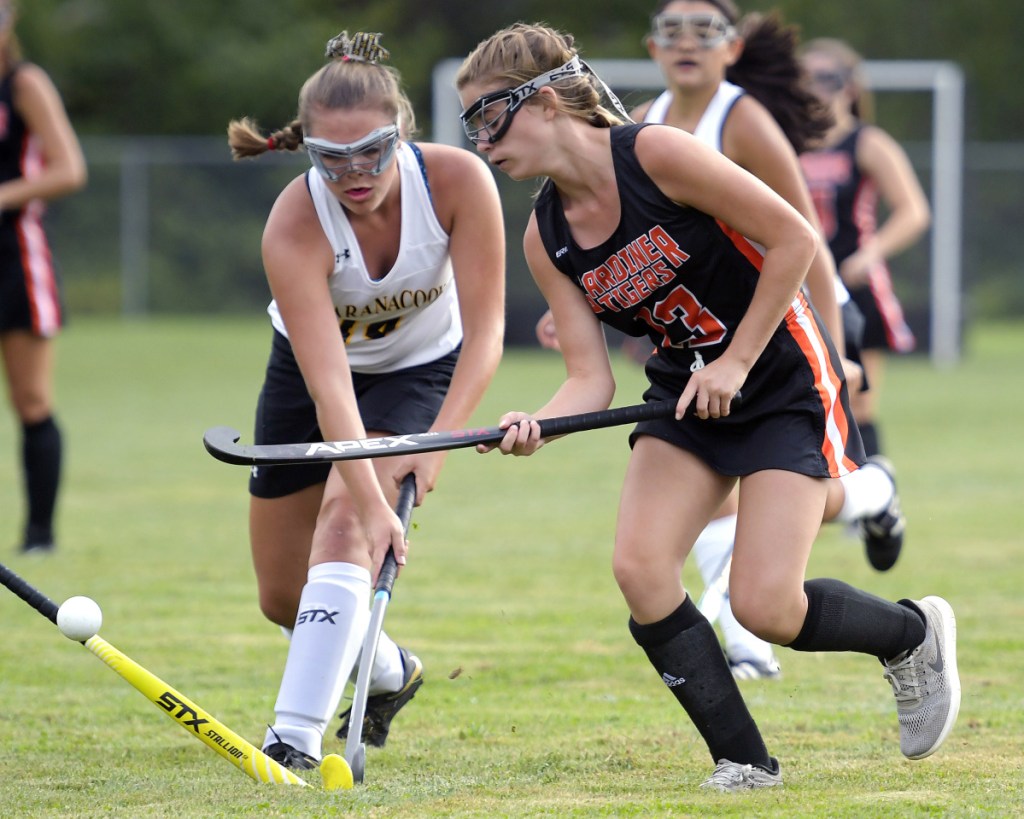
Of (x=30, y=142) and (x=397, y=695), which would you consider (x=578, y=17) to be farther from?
(x=397, y=695)

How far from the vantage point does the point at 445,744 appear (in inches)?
144

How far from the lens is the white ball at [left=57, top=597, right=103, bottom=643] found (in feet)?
10.1

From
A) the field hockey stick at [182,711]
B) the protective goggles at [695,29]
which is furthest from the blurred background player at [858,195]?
the field hockey stick at [182,711]

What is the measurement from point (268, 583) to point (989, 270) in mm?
19203

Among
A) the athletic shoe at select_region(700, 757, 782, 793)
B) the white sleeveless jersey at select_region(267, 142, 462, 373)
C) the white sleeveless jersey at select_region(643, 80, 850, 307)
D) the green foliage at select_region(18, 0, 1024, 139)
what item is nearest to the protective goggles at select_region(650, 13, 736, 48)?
the white sleeveless jersey at select_region(643, 80, 850, 307)

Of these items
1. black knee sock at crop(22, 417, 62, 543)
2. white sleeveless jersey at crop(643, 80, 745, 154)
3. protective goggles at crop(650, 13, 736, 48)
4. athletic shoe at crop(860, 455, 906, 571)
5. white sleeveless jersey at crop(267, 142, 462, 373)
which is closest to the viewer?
white sleeveless jersey at crop(267, 142, 462, 373)

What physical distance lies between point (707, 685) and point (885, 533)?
2122mm

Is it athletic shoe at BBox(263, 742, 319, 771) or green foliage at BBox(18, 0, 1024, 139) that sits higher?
athletic shoe at BBox(263, 742, 319, 771)

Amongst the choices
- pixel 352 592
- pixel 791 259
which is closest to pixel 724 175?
pixel 791 259

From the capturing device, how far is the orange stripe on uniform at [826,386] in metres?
3.24

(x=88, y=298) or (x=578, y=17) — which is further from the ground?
(x=578, y=17)

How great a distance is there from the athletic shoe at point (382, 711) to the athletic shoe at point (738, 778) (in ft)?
2.82

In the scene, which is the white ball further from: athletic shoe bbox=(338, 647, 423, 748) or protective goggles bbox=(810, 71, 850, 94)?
protective goggles bbox=(810, 71, 850, 94)

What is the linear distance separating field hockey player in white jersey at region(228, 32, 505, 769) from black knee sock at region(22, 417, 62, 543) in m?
2.40
